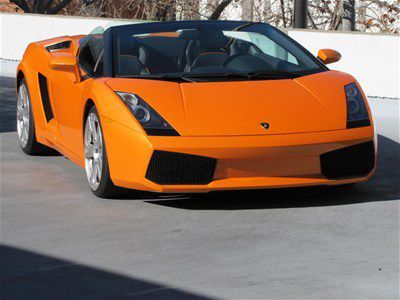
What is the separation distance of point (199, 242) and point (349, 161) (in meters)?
1.52

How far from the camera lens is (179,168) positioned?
7.73 m

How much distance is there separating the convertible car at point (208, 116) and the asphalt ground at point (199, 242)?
0.24 metres

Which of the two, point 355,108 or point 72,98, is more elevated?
point 355,108

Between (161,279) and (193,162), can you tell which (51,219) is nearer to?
(193,162)

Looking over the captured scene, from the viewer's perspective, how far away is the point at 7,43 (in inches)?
832

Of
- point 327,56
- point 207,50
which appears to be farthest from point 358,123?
point 207,50

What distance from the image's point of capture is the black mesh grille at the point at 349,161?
789 centimetres

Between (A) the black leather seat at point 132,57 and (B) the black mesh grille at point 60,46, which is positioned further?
(B) the black mesh grille at point 60,46

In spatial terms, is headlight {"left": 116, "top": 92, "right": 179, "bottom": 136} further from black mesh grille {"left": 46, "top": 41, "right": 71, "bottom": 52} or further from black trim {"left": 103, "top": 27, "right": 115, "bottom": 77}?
black mesh grille {"left": 46, "top": 41, "right": 71, "bottom": 52}

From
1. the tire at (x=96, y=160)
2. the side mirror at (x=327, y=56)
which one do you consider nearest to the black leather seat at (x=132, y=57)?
the tire at (x=96, y=160)

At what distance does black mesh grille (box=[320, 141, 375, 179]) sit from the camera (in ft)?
25.9

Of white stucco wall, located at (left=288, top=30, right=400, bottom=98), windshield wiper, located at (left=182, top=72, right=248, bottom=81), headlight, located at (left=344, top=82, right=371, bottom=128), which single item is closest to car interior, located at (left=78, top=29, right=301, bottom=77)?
windshield wiper, located at (left=182, top=72, right=248, bottom=81)

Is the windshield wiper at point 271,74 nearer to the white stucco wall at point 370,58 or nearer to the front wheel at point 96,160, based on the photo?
the front wheel at point 96,160

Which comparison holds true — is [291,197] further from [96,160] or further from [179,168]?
[96,160]
